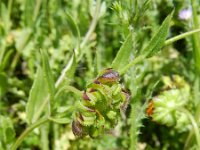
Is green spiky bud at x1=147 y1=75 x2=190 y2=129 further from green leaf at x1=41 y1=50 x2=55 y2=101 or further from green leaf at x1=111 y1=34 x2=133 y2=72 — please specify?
green leaf at x1=41 y1=50 x2=55 y2=101

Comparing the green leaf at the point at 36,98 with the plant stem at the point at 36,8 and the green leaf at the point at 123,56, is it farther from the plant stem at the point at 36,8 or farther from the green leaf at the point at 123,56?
the plant stem at the point at 36,8

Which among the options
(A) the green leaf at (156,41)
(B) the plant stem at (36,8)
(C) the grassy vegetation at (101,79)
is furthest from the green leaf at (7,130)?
(B) the plant stem at (36,8)

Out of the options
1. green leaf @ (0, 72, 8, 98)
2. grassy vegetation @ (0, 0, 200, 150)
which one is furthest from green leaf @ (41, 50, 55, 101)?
green leaf @ (0, 72, 8, 98)

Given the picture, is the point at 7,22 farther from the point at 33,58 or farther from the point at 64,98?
the point at 64,98

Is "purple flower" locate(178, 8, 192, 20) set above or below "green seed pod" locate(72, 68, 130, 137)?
above

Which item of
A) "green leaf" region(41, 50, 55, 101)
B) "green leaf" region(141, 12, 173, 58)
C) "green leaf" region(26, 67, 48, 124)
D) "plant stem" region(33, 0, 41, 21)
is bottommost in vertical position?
"green leaf" region(26, 67, 48, 124)
